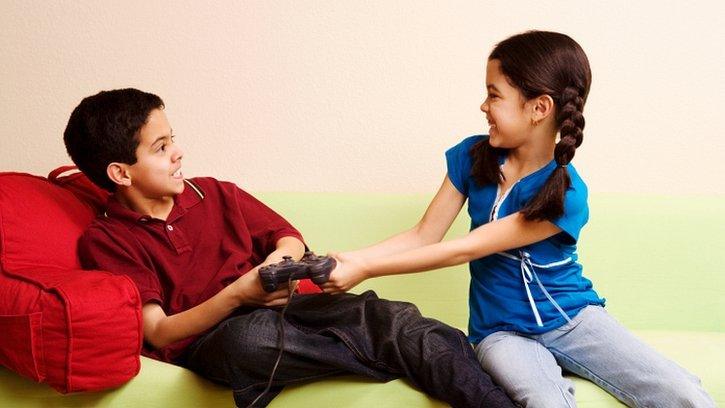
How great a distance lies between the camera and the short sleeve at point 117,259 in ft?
5.23

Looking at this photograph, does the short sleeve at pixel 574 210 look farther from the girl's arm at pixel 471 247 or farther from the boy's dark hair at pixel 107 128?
the boy's dark hair at pixel 107 128

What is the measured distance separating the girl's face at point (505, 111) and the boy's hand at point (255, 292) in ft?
1.63

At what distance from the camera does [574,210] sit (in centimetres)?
162

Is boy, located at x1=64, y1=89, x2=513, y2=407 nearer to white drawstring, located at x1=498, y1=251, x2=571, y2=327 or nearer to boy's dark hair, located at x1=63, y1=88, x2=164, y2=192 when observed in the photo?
boy's dark hair, located at x1=63, y1=88, x2=164, y2=192

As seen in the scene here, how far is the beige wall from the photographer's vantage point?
2240mm

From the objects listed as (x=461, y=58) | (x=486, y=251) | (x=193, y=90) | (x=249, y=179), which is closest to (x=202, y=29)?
(x=193, y=90)

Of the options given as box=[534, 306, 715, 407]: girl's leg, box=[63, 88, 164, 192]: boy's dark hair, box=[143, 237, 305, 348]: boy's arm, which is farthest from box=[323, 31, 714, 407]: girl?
box=[63, 88, 164, 192]: boy's dark hair

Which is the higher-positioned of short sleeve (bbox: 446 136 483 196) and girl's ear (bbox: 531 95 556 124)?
girl's ear (bbox: 531 95 556 124)

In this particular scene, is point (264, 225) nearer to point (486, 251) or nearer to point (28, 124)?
point (486, 251)

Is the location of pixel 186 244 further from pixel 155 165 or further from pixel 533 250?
pixel 533 250

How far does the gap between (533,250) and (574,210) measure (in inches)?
4.5

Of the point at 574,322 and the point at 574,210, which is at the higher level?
the point at 574,210

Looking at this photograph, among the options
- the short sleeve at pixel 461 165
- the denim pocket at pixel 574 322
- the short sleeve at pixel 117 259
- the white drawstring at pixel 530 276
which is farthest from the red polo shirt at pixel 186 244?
the denim pocket at pixel 574 322

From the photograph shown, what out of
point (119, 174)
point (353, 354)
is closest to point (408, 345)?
point (353, 354)
